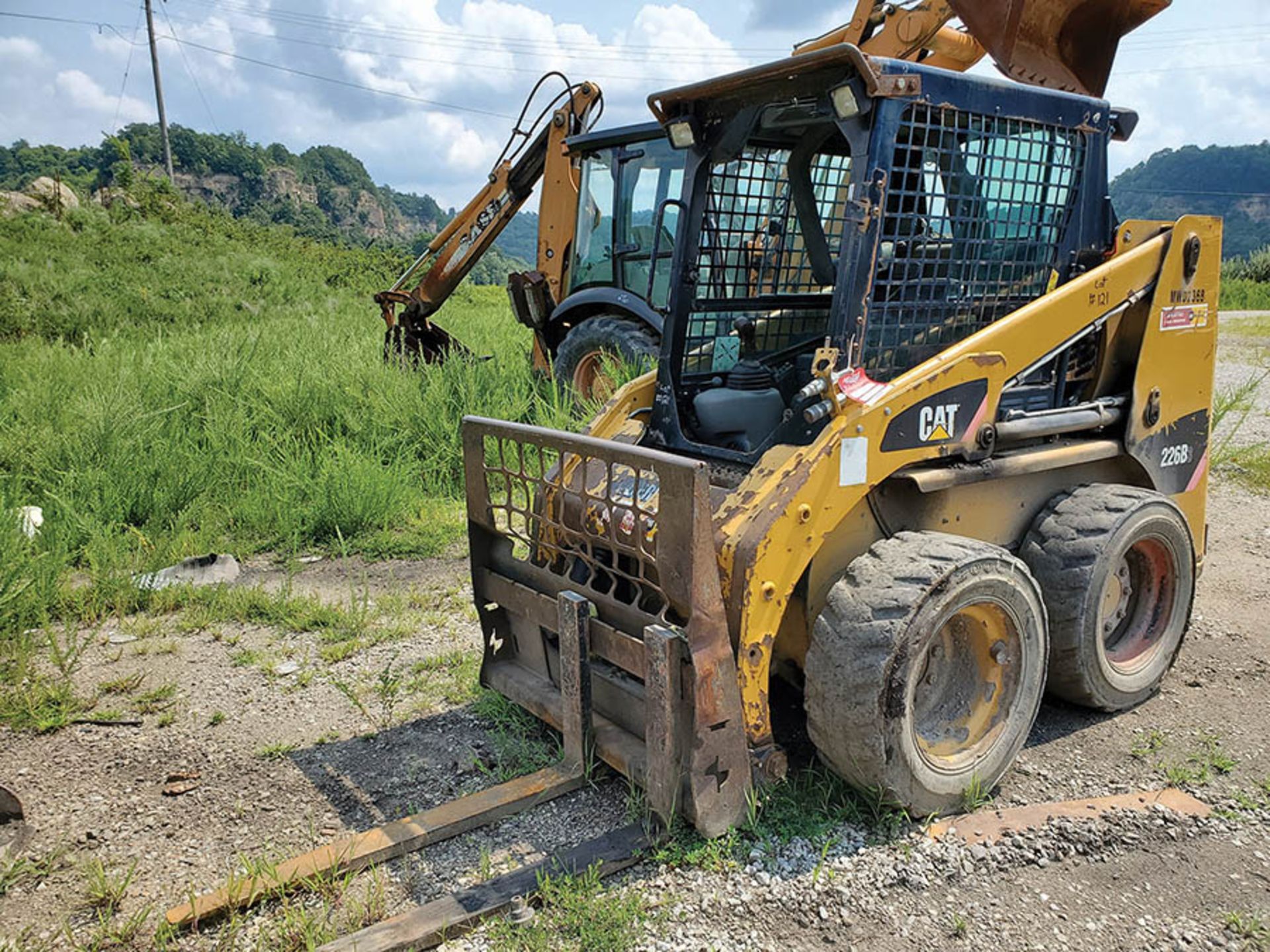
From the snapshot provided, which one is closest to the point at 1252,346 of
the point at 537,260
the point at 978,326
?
the point at 537,260

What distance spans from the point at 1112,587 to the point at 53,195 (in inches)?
796

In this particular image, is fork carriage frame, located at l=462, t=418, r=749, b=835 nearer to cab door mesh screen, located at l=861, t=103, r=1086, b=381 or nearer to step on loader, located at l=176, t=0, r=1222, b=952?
step on loader, located at l=176, t=0, r=1222, b=952

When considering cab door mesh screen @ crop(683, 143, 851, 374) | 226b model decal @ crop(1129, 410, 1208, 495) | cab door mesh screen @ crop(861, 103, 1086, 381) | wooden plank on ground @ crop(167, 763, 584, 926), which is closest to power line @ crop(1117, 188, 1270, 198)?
226b model decal @ crop(1129, 410, 1208, 495)

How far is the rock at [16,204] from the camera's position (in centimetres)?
1711

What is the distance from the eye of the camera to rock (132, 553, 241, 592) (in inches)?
193

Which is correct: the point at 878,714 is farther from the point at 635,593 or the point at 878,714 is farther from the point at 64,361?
the point at 64,361

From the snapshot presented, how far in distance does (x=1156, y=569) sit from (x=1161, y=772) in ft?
2.72

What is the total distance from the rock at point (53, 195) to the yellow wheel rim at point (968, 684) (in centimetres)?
1940

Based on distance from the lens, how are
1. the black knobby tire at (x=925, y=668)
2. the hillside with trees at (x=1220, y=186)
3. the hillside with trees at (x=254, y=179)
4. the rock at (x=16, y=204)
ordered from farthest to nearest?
the hillside with trees at (x=1220, y=186), the hillside with trees at (x=254, y=179), the rock at (x=16, y=204), the black knobby tire at (x=925, y=668)

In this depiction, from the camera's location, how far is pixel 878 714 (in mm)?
2691

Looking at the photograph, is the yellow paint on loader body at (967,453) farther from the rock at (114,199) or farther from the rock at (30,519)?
the rock at (114,199)

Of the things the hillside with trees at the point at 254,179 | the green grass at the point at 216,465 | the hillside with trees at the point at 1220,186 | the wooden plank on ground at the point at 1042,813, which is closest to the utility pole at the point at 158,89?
the hillside with trees at the point at 254,179

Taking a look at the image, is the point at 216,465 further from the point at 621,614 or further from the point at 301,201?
the point at 301,201

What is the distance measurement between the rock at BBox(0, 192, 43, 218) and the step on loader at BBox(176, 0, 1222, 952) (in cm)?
1745
